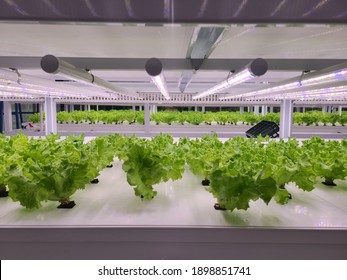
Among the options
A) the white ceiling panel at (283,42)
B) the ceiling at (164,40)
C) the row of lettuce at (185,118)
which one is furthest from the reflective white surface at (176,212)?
the row of lettuce at (185,118)

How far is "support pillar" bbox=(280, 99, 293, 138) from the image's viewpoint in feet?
35.2

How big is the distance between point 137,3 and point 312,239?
2.18 meters

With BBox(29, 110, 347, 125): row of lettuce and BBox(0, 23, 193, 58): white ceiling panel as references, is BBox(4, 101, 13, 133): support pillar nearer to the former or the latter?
BBox(29, 110, 347, 125): row of lettuce

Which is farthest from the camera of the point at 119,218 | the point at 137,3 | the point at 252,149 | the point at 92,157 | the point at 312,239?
the point at 252,149

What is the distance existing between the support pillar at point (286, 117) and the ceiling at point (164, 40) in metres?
6.06

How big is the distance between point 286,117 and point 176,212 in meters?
9.33

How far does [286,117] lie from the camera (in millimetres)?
10828

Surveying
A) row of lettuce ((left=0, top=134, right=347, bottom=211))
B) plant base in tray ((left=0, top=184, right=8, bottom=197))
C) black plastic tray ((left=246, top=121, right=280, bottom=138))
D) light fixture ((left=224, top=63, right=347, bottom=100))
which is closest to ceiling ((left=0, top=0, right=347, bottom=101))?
light fixture ((left=224, top=63, right=347, bottom=100))

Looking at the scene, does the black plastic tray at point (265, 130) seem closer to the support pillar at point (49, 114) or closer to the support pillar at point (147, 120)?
the support pillar at point (147, 120)

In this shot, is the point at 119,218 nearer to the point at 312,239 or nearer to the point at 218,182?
the point at 218,182

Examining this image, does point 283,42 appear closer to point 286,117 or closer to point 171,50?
point 171,50

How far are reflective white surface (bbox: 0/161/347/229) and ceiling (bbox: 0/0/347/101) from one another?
159cm

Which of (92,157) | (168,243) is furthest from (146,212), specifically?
(92,157)

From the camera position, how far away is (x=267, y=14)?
1.45 metres
